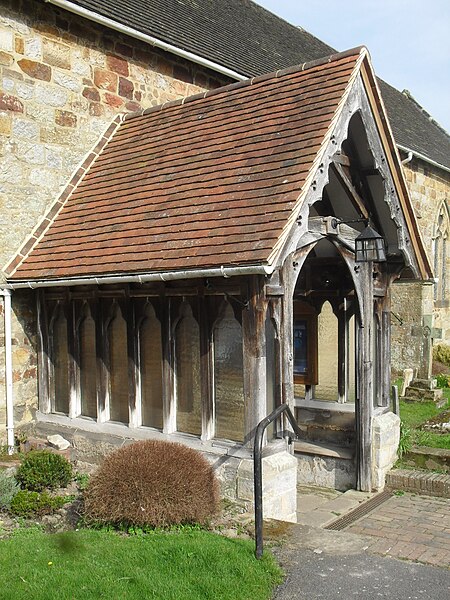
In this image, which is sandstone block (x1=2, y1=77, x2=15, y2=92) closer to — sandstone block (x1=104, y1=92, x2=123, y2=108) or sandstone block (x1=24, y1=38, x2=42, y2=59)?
sandstone block (x1=24, y1=38, x2=42, y2=59)

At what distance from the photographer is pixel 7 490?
6.75 meters

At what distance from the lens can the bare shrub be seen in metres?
5.66

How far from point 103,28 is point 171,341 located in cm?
551

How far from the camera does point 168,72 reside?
11.0m

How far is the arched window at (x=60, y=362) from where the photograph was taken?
28.5ft

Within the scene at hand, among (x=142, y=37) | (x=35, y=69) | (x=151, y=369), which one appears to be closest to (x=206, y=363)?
(x=151, y=369)

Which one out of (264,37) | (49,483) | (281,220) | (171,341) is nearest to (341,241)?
(281,220)

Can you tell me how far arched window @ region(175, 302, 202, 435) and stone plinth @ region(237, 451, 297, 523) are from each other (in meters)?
0.92

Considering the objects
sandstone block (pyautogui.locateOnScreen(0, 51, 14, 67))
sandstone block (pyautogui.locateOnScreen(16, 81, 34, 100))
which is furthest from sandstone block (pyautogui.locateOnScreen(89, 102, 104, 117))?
sandstone block (pyautogui.locateOnScreen(0, 51, 14, 67))

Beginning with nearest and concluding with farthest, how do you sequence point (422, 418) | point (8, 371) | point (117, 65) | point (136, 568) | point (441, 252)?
1. point (136, 568)
2. point (8, 371)
3. point (117, 65)
4. point (422, 418)
5. point (441, 252)

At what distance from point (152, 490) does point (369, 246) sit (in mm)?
3719

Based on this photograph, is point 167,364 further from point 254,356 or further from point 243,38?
point 243,38

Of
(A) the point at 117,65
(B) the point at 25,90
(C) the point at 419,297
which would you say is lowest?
(C) the point at 419,297

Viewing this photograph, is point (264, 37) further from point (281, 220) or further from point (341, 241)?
point (281, 220)
